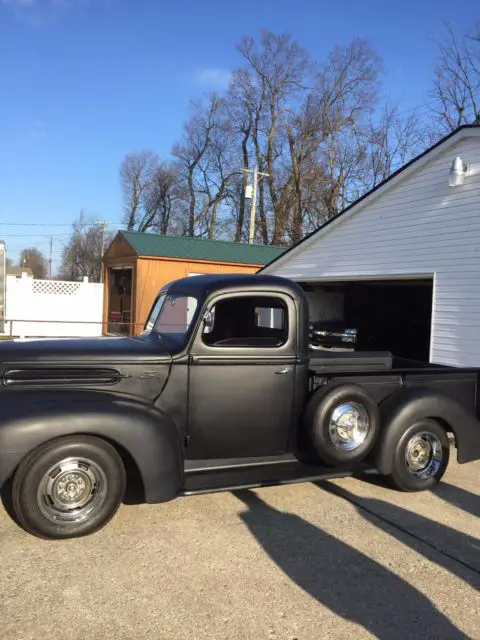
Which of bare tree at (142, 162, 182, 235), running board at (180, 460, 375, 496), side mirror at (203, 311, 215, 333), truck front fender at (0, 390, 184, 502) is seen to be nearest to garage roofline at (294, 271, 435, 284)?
running board at (180, 460, 375, 496)

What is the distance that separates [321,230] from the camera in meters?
11.9

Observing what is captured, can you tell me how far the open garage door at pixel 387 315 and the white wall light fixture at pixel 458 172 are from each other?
5447 mm

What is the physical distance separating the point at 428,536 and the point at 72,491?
2616 mm

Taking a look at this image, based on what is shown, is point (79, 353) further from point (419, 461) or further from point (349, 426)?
point (419, 461)

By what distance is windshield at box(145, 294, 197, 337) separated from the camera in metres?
4.48

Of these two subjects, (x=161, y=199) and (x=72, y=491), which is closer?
(x=72, y=491)

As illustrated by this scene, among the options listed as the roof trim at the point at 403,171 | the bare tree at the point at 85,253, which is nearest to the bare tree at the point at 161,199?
the bare tree at the point at 85,253

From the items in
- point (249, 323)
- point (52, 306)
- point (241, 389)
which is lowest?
point (241, 389)

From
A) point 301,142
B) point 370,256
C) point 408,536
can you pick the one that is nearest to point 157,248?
point 370,256

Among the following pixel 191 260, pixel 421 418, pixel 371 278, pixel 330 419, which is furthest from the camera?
pixel 191 260

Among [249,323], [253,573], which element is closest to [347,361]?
[249,323]

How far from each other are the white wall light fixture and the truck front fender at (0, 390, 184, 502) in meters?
7.26

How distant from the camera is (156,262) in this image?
19.6 metres

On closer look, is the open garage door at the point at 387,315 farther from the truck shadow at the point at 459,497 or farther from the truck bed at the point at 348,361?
the truck shadow at the point at 459,497
